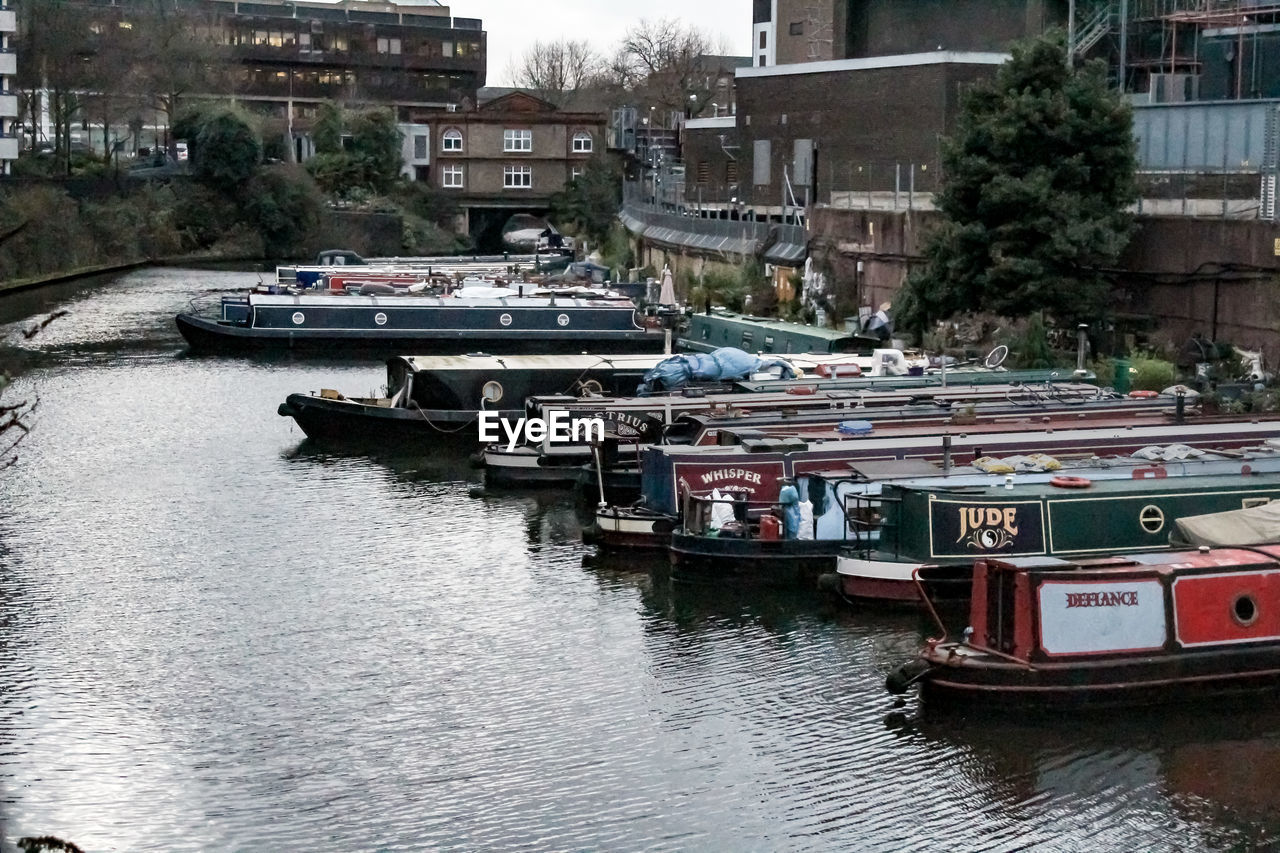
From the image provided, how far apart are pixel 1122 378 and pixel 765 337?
30.3 ft

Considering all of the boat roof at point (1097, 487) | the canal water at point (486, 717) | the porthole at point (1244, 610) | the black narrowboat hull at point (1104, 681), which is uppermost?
the boat roof at point (1097, 487)

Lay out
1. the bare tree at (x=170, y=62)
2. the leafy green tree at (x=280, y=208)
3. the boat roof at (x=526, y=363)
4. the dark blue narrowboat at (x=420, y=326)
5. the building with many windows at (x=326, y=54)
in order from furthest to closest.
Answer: the building with many windows at (x=326, y=54), the bare tree at (x=170, y=62), the leafy green tree at (x=280, y=208), the dark blue narrowboat at (x=420, y=326), the boat roof at (x=526, y=363)

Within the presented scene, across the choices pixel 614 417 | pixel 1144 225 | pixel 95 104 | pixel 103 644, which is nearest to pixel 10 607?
pixel 103 644

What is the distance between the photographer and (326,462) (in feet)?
103

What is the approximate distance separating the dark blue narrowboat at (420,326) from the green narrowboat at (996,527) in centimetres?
2900

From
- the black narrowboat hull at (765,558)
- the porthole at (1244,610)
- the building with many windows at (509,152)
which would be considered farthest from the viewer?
the building with many windows at (509,152)

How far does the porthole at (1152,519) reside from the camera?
818 inches

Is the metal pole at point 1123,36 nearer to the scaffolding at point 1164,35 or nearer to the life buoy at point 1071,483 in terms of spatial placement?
the scaffolding at point 1164,35

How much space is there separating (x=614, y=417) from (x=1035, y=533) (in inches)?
361

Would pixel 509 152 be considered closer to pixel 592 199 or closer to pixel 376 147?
pixel 592 199

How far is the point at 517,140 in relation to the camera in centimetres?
9719

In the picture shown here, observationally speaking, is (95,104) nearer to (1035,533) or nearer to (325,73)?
(325,73)

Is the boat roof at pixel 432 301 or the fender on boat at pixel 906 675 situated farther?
the boat roof at pixel 432 301

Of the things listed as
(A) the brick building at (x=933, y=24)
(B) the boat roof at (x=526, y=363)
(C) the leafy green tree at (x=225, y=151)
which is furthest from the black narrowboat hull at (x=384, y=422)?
(C) the leafy green tree at (x=225, y=151)
